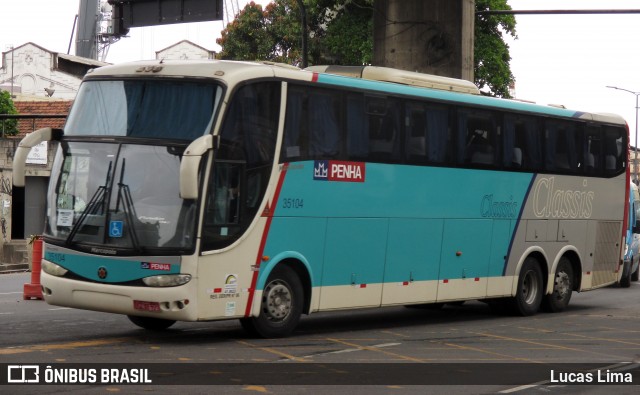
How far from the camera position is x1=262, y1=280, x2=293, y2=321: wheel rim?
15.1 meters

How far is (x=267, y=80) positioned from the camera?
1506 cm

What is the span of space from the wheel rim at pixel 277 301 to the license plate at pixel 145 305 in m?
1.64

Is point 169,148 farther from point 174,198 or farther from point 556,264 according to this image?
point 556,264

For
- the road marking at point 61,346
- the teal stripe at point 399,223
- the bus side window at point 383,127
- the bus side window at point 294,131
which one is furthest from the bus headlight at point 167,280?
the bus side window at point 383,127

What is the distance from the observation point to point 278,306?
15.3m

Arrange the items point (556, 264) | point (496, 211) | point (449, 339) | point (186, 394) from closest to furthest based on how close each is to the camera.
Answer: point (186, 394)
point (449, 339)
point (496, 211)
point (556, 264)

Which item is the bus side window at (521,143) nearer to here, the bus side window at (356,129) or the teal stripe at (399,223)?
the teal stripe at (399,223)

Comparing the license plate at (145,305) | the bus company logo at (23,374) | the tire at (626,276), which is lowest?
the tire at (626,276)

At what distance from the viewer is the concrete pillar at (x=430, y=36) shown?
27062 mm

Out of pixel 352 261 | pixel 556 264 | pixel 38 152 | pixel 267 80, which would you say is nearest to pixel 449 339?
pixel 352 261

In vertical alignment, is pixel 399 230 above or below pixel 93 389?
above

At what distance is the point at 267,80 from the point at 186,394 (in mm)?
5608

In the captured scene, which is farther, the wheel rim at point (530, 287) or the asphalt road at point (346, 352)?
the wheel rim at point (530, 287)

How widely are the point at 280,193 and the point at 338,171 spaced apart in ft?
4.25
